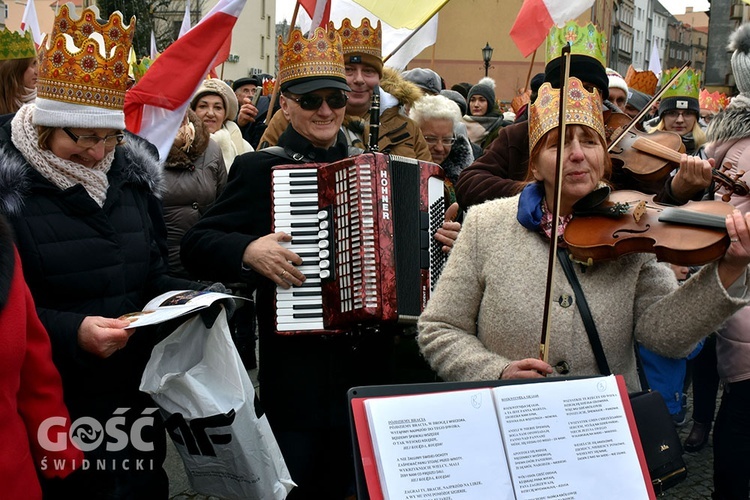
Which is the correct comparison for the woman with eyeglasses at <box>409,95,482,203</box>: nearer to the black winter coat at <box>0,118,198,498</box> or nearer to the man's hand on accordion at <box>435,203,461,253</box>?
the man's hand on accordion at <box>435,203,461,253</box>

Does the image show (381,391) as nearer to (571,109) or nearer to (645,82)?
(571,109)

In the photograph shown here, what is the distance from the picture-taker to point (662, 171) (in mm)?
3957

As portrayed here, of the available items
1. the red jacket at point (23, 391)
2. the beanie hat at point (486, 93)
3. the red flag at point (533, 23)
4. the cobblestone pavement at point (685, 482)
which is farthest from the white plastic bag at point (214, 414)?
the beanie hat at point (486, 93)

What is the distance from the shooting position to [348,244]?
3201 millimetres

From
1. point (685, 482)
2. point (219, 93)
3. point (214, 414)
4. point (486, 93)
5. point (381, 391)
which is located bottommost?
point (685, 482)

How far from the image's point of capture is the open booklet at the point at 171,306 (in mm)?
2848

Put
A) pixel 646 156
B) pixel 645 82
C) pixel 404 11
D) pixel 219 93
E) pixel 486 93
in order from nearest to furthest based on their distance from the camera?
pixel 646 156 → pixel 404 11 → pixel 219 93 → pixel 645 82 → pixel 486 93

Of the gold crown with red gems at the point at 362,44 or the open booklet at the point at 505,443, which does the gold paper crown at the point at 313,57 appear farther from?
the open booklet at the point at 505,443

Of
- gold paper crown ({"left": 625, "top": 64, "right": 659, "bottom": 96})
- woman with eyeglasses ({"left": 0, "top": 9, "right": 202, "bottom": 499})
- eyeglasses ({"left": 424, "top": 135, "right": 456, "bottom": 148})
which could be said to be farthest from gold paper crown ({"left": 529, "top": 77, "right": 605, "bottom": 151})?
gold paper crown ({"left": 625, "top": 64, "right": 659, "bottom": 96})

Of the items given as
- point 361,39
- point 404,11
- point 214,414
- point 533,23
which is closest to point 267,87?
point 533,23

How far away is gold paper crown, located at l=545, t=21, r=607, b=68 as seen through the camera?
3.21 m

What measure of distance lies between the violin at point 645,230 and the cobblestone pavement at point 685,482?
2499mm

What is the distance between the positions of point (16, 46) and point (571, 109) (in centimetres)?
346

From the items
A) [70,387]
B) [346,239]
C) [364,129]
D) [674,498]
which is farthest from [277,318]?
[674,498]
